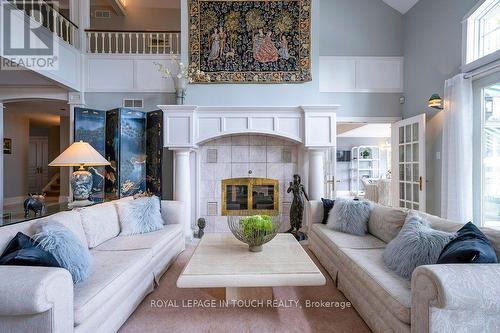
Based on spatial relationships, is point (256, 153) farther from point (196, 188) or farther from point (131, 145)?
point (131, 145)

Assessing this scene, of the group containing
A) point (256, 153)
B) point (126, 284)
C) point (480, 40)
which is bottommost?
point (126, 284)

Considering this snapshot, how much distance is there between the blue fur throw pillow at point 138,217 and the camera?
2842 millimetres

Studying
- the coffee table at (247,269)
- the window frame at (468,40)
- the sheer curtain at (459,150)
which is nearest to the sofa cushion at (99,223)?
the coffee table at (247,269)

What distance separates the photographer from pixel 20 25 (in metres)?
3.43

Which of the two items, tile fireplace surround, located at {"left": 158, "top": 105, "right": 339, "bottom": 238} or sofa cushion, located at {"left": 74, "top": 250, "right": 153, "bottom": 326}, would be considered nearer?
sofa cushion, located at {"left": 74, "top": 250, "right": 153, "bottom": 326}

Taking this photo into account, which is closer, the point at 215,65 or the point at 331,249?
the point at 331,249

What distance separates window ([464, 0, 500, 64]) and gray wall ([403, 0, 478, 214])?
13 centimetres

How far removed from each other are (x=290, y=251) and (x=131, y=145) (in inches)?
138

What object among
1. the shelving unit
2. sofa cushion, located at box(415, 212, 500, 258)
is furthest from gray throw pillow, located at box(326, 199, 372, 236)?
the shelving unit

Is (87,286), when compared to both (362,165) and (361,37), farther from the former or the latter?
(362,165)

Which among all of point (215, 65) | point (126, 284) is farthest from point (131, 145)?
point (126, 284)

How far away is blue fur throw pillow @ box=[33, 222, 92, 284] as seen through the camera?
1618 millimetres

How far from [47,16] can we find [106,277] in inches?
171

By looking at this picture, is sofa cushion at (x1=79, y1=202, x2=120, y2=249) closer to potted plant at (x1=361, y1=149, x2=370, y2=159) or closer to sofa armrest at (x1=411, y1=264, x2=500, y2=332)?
sofa armrest at (x1=411, y1=264, x2=500, y2=332)
